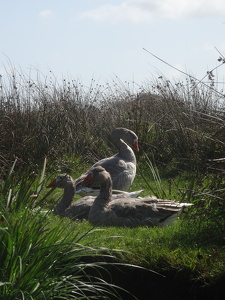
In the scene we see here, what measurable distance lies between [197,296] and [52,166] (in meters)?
7.85

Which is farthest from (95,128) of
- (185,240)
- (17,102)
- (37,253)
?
(37,253)

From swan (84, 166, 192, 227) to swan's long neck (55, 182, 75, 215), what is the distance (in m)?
0.91

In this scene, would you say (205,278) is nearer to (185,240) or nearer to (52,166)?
(185,240)

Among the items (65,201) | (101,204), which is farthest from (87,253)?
(65,201)

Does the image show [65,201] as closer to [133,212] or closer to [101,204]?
[101,204]

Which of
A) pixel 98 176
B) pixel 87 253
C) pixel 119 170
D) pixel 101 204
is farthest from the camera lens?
pixel 119 170

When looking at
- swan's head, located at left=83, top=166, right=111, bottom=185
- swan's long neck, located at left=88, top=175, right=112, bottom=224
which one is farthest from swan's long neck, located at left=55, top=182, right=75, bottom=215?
swan's long neck, located at left=88, top=175, right=112, bottom=224

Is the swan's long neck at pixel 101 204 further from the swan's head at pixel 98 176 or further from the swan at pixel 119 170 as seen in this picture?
the swan at pixel 119 170

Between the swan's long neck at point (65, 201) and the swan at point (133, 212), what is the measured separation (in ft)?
2.97

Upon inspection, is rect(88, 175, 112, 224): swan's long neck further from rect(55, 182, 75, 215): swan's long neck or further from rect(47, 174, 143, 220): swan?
rect(55, 182, 75, 215): swan's long neck

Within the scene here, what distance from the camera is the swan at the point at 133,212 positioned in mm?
9047

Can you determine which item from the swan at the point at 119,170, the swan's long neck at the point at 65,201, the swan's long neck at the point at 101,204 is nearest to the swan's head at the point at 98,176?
the swan's long neck at the point at 101,204

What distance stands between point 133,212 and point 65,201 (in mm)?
1598

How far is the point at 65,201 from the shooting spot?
414 inches
